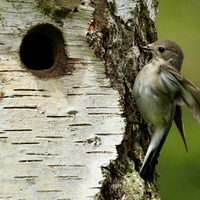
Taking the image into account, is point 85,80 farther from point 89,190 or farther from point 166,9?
point 166,9

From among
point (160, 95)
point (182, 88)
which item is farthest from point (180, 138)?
point (182, 88)

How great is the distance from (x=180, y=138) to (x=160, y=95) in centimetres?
107

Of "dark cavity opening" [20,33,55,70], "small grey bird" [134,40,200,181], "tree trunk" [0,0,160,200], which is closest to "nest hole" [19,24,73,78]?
"tree trunk" [0,0,160,200]

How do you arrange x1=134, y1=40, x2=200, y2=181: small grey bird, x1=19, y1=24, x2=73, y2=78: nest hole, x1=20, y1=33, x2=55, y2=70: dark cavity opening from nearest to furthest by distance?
x1=19, y1=24, x2=73, y2=78: nest hole < x1=134, y1=40, x2=200, y2=181: small grey bird < x1=20, y1=33, x2=55, y2=70: dark cavity opening

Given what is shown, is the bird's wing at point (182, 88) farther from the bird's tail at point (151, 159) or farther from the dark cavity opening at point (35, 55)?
the dark cavity opening at point (35, 55)

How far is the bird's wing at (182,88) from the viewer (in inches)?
113

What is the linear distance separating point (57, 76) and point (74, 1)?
655 millimetres

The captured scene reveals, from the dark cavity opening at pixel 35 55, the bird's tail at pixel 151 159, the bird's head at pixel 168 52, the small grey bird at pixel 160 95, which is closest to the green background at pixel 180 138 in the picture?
the small grey bird at pixel 160 95

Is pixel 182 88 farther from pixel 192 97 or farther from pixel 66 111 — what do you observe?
pixel 66 111

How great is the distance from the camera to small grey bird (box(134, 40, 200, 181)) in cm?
307

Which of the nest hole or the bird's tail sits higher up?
the nest hole

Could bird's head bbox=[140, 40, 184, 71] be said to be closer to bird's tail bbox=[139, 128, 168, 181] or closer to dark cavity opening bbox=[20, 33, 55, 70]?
bird's tail bbox=[139, 128, 168, 181]

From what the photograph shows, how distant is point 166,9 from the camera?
5047 millimetres

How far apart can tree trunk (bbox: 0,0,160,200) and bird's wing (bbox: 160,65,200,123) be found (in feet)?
1.50
